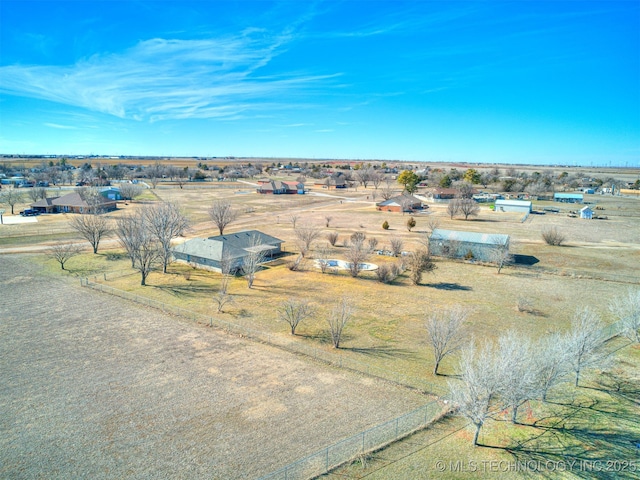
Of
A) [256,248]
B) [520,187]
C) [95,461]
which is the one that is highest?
[520,187]

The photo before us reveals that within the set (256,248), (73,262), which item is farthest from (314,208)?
(73,262)

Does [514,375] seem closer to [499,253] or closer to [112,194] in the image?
[499,253]

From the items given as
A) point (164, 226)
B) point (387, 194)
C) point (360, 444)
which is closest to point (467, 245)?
point (164, 226)

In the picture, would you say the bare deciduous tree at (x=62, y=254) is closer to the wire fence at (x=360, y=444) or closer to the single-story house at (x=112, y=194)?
the wire fence at (x=360, y=444)

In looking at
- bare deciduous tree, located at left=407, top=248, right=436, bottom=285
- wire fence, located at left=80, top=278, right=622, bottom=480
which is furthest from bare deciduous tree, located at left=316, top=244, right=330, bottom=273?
wire fence, located at left=80, top=278, right=622, bottom=480

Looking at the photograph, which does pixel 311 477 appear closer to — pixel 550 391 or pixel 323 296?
pixel 550 391

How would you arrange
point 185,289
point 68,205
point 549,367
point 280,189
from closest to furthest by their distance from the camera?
point 549,367
point 185,289
point 68,205
point 280,189
